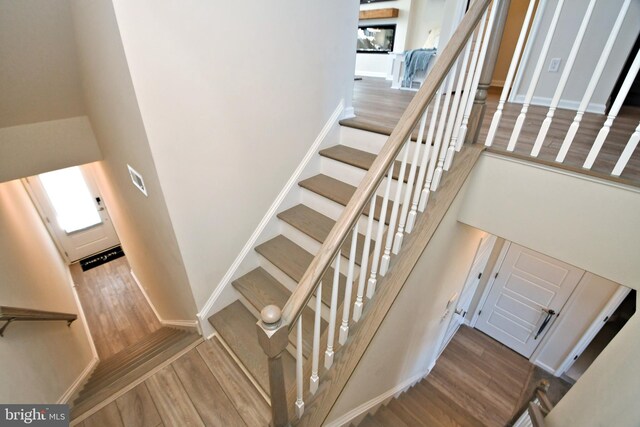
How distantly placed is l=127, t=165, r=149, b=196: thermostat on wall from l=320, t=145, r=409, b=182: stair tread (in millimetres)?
1334

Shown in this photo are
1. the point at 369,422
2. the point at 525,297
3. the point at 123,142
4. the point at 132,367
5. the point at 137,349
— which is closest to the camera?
the point at 123,142

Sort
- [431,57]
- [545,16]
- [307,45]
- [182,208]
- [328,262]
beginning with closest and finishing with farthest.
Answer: [328,262] → [182,208] → [307,45] → [545,16] → [431,57]

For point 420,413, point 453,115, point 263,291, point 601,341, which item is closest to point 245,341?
point 263,291

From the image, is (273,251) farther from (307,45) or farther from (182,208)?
(307,45)

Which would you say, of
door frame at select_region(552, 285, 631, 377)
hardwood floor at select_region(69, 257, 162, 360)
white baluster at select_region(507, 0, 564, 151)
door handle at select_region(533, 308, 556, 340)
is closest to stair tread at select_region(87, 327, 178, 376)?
hardwood floor at select_region(69, 257, 162, 360)

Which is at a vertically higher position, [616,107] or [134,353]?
[616,107]

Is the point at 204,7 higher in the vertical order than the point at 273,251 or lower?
higher

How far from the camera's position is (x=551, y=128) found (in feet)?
6.65

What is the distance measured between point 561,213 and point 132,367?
10.1 feet

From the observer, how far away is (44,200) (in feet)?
14.8

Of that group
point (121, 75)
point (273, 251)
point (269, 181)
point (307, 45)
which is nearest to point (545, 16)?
point (307, 45)

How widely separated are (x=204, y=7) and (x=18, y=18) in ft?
3.08

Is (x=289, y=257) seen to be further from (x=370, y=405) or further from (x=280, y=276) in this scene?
(x=370, y=405)

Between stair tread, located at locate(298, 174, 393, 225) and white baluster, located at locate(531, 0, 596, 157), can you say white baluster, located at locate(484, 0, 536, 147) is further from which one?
stair tread, located at locate(298, 174, 393, 225)
